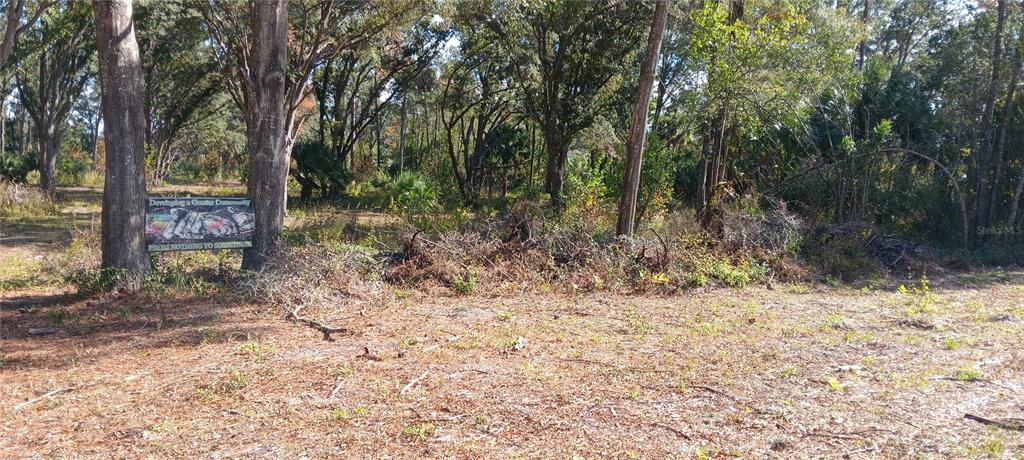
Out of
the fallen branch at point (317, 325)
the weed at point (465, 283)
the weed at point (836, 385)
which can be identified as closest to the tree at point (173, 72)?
the fallen branch at point (317, 325)

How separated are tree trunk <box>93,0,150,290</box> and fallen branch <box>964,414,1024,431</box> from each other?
895 cm

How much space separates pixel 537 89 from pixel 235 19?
27.2ft

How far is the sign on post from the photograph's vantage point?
8.65m

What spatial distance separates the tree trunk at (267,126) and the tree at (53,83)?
42.3 feet

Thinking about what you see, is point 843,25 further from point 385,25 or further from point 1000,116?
point 385,25

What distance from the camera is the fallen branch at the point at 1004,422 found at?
15.5 ft

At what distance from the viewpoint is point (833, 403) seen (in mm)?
5215

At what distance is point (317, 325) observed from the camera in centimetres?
753

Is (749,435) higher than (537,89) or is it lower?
lower

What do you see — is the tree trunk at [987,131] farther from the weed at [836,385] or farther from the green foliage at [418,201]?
the weed at [836,385]

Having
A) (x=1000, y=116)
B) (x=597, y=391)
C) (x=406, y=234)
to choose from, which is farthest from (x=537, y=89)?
(x=597, y=391)

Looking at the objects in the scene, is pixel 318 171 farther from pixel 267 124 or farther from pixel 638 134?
pixel 638 134

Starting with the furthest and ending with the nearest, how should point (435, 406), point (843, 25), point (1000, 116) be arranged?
1. point (1000, 116)
2. point (843, 25)
3. point (435, 406)

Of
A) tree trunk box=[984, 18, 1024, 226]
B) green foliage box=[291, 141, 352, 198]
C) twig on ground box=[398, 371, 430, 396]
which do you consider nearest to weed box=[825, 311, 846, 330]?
twig on ground box=[398, 371, 430, 396]
